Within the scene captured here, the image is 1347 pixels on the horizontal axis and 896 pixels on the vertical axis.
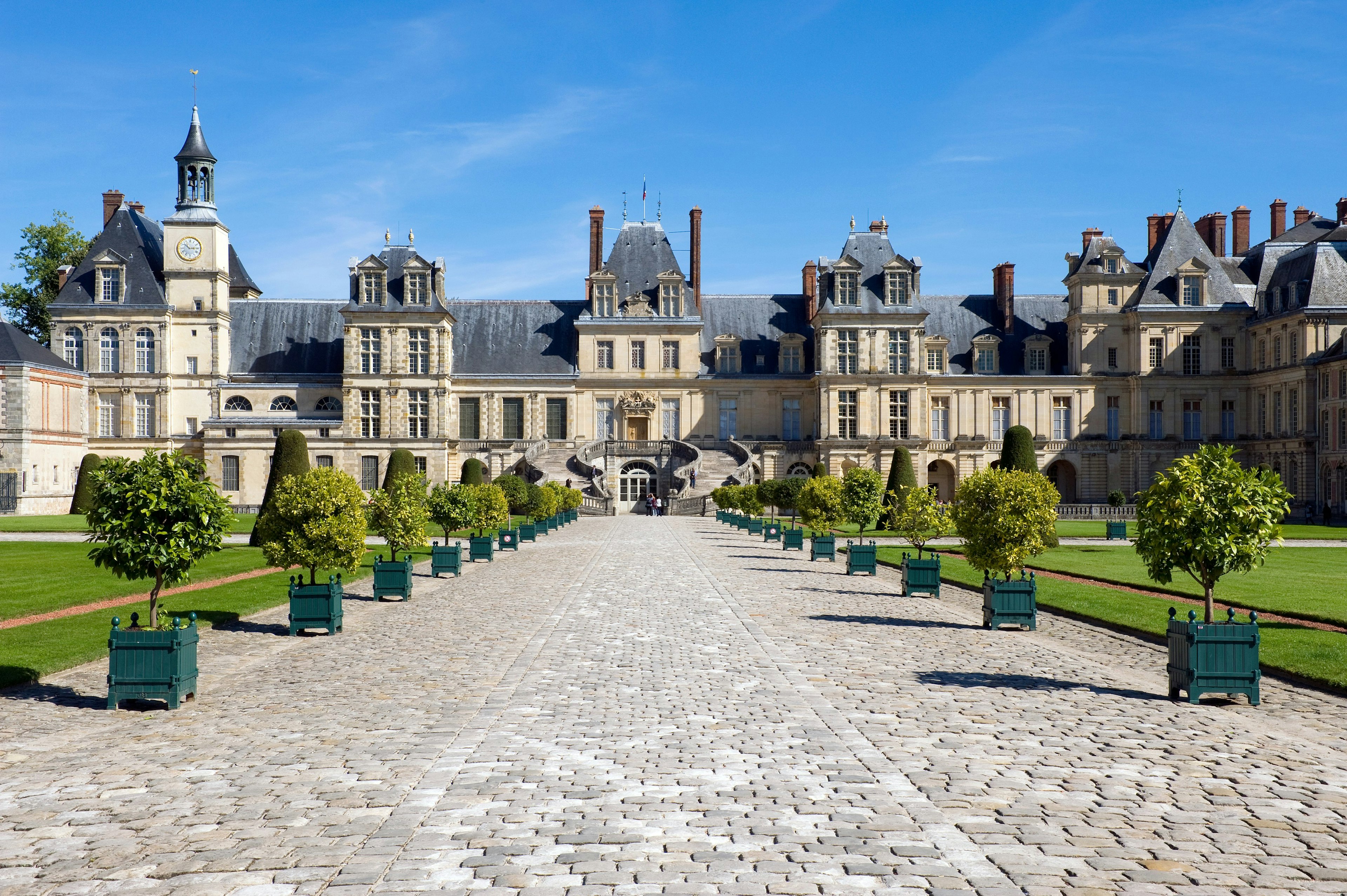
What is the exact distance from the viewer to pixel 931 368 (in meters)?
67.8

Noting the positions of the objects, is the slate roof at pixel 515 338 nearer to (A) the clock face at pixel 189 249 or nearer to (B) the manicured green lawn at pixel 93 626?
(A) the clock face at pixel 189 249

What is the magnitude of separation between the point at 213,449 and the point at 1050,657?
5853 centimetres

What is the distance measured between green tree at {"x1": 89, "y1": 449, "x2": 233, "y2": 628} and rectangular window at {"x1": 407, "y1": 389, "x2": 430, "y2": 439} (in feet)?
173

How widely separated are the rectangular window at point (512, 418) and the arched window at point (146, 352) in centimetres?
2016

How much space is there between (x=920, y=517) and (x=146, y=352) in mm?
54299

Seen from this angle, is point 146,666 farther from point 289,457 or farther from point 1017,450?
point 1017,450

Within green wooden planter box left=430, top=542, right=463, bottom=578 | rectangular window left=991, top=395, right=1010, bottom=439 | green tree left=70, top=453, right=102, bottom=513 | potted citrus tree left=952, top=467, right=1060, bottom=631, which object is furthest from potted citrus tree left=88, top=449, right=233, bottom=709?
rectangular window left=991, top=395, right=1010, bottom=439

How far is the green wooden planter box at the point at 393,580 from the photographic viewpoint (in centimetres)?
2116

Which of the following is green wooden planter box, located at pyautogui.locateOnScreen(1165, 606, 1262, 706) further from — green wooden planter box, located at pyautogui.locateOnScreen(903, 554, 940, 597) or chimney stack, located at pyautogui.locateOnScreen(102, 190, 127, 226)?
chimney stack, located at pyautogui.locateOnScreen(102, 190, 127, 226)

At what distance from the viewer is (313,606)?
53.4ft

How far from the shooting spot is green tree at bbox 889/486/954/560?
78.5 ft

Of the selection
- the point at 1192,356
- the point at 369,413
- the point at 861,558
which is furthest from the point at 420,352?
the point at 1192,356

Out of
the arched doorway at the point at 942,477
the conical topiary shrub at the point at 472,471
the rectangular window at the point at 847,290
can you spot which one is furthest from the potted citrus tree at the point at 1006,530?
the arched doorway at the point at 942,477

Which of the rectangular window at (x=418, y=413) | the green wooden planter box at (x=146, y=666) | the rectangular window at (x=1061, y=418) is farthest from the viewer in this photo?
the rectangular window at (x=1061, y=418)
